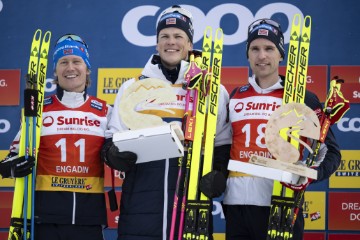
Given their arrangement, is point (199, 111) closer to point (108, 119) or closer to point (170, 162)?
point (170, 162)

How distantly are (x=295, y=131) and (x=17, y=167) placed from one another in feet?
5.11

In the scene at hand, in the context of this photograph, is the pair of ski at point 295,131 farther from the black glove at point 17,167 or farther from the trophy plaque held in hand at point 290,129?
the black glove at point 17,167

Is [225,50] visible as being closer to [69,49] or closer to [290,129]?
[69,49]

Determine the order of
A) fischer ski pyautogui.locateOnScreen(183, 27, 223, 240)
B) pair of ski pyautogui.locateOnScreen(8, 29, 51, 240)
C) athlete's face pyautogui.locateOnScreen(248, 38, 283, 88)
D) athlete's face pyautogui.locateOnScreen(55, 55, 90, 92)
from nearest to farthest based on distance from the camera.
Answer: fischer ski pyautogui.locateOnScreen(183, 27, 223, 240)
athlete's face pyautogui.locateOnScreen(248, 38, 283, 88)
pair of ski pyautogui.locateOnScreen(8, 29, 51, 240)
athlete's face pyautogui.locateOnScreen(55, 55, 90, 92)

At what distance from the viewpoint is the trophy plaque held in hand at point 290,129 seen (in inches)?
147

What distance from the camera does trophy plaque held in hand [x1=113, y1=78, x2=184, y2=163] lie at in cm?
371

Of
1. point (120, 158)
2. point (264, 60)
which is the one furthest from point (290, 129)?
point (120, 158)

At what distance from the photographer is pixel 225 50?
18.5 feet

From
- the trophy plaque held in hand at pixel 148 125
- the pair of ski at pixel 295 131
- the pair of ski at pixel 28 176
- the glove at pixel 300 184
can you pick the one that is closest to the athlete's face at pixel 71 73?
the pair of ski at pixel 28 176

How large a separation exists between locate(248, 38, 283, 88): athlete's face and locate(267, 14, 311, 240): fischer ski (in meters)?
0.09

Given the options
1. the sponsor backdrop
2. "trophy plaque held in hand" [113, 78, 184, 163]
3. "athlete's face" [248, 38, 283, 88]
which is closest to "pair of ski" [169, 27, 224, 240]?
"trophy plaque held in hand" [113, 78, 184, 163]

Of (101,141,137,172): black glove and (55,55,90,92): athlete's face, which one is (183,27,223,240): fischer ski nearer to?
(101,141,137,172): black glove

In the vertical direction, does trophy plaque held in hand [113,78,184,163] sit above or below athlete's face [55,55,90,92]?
below

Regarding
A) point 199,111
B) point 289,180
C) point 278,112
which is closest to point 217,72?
point 199,111
